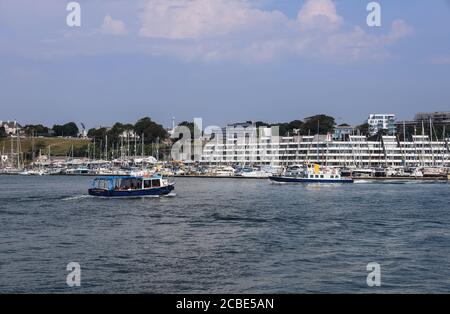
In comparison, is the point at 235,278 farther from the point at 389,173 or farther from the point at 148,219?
the point at 389,173

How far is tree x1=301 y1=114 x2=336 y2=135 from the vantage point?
529 feet

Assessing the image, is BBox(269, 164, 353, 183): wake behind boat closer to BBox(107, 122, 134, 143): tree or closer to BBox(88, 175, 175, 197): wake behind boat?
BBox(88, 175, 175, 197): wake behind boat

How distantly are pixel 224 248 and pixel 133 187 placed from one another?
28.6 m

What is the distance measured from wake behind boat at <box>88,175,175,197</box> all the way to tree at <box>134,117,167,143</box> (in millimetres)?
121594

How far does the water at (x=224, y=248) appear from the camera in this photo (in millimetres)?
18422

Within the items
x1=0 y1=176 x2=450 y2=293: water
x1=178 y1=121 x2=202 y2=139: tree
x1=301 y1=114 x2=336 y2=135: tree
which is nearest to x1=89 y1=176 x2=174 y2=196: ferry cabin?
x1=0 y1=176 x2=450 y2=293: water

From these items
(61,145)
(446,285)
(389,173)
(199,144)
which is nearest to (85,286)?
(446,285)

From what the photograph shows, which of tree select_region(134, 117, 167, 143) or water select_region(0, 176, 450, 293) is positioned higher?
tree select_region(134, 117, 167, 143)

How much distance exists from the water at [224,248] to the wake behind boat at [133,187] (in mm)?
8667

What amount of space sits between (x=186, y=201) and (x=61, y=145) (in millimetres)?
155845

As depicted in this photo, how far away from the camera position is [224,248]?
24.3m

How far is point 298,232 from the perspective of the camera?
94.9 ft

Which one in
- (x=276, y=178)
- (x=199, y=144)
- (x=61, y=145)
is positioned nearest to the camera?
(x=276, y=178)

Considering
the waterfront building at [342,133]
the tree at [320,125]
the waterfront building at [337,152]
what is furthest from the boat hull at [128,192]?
the tree at [320,125]
